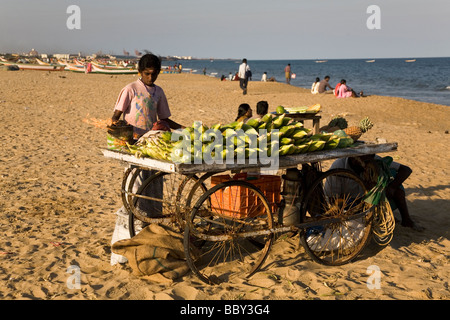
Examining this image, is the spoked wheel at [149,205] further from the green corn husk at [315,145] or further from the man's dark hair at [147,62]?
the green corn husk at [315,145]

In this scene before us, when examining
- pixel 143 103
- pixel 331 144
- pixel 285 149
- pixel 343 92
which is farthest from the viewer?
pixel 343 92

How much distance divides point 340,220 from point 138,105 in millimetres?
2402

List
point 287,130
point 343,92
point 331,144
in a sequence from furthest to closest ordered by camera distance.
Answer: point 343,92 → point 331,144 → point 287,130

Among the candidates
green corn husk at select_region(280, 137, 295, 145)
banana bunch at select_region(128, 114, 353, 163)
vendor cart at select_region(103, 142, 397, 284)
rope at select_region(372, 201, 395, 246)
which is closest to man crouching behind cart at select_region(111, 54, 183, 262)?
vendor cart at select_region(103, 142, 397, 284)

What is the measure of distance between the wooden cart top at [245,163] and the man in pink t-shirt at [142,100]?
0.52m

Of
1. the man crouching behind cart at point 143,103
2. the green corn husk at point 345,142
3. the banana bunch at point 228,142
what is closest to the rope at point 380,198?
the green corn husk at point 345,142

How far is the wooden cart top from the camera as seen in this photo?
3.22 m

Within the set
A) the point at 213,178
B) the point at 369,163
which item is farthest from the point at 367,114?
the point at 213,178

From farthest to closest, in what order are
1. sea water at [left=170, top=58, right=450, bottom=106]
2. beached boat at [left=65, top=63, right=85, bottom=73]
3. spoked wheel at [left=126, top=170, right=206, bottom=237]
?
beached boat at [left=65, top=63, right=85, bottom=73] < sea water at [left=170, top=58, right=450, bottom=106] < spoked wheel at [left=126, top=170, right=206, bottom=237]

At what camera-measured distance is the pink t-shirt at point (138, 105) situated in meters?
4.27

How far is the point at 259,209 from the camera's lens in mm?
4094

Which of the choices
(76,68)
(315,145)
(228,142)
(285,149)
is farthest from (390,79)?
(228,142)
